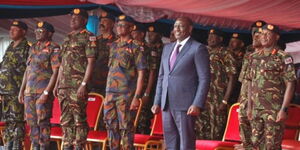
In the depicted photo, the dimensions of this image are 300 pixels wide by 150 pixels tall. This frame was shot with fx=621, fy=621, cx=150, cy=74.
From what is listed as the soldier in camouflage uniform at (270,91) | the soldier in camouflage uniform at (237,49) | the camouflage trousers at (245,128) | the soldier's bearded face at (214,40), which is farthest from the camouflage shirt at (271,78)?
the soldier in camouflage uniform at (237,49)

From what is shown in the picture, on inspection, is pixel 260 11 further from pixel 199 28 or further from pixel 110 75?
pixel 199 28

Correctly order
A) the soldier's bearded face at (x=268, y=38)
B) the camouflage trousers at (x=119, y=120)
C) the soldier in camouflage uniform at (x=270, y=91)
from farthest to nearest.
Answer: the camouflage trousers at (x=119, y=120) → the soldier's bearded face at (x=268, y=38) → the soldier in camouflage uniform at (x=270, y=91)

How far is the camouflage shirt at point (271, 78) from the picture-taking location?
21.9 feet

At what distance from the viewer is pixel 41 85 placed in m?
8.13

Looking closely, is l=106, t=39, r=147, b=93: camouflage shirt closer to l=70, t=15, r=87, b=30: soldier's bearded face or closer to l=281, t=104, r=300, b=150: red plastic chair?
l=70, t=15, r=87, b=30: soldier's bearded face

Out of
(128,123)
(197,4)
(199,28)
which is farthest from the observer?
(199,28)

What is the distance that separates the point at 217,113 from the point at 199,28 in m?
2.34

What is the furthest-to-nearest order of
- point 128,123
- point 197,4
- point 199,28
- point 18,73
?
point 199,28
point 18,73
point 197,4
point 128,123

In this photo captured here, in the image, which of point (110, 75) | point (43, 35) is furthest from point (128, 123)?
point (43, 35)

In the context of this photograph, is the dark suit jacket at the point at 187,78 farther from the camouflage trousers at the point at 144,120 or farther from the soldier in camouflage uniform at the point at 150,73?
the camouflage trousers at the point at 144,120

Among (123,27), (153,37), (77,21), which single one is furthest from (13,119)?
(153,37)

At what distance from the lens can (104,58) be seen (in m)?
9.29

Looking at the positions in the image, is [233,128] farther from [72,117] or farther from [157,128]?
[72,117]

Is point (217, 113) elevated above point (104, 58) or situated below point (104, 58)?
below
